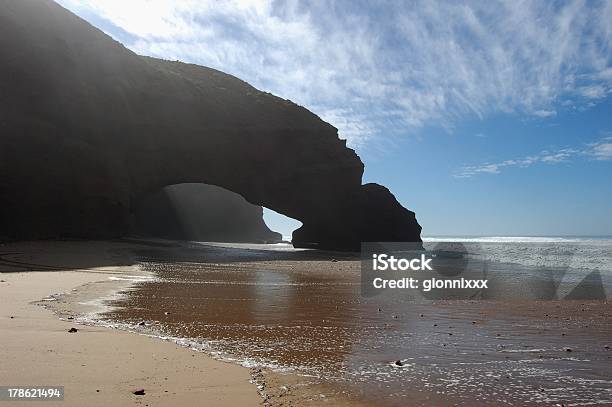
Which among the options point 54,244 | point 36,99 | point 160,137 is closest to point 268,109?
point 160,137

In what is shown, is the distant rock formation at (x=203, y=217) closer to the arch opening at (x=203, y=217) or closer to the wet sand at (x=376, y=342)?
the arch opening at (x=203, y=217)

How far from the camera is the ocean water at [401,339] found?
162 inches

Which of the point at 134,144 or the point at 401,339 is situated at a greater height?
the point at 134,144

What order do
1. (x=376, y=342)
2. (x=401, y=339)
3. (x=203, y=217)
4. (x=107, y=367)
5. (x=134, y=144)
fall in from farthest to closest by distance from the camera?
1. (x=203, y=217)
2. (x=134, y=144)
3. (x=401, y=339)
4. (x=376, y=342)
5. (x=107, y=367)

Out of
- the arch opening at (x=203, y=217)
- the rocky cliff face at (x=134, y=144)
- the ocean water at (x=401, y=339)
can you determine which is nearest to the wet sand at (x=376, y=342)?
the ocean water at (x=401, y=339)

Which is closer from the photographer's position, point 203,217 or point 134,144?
point 134,144

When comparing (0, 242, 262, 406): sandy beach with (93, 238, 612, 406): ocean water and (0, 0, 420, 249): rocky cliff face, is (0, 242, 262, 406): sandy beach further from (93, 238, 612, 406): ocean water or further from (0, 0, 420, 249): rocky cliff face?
(0, 0, 420, 249): rocky cliff face

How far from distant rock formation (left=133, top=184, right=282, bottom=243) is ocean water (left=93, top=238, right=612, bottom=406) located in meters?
58.5

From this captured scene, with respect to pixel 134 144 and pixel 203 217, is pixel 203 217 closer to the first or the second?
pixel 203 217

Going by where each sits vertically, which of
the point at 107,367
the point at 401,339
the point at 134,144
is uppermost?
the point at 134,144

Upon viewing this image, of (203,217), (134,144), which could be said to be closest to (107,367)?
(134,144)

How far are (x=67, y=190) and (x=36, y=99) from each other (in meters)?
7.22

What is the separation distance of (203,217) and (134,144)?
165 feet

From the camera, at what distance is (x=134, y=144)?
37469mm
